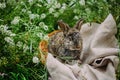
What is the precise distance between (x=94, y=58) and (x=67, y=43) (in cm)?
23

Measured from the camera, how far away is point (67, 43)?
3129 millimetres

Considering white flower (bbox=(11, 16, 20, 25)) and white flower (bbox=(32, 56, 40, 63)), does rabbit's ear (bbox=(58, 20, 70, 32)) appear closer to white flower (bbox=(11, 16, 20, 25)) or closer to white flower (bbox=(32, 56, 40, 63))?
white flower (bbox=(32, 56, 40, 63))

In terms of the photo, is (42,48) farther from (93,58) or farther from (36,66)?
(93,58)

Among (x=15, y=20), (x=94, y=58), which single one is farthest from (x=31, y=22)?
(x=94, y=58)

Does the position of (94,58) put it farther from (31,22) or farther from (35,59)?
(31,22)

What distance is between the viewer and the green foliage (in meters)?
3.14

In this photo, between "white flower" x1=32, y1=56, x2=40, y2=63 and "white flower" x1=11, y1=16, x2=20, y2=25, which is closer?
"white flower" x1=32, y1=56, x2=40, y2=63

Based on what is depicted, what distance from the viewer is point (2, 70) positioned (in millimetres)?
3127

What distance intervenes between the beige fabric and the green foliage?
0.29 feet

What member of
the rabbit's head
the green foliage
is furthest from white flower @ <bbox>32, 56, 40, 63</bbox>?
the rabbit's head

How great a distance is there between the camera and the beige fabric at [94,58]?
9.71 feet

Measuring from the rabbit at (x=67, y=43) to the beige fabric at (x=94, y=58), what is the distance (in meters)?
0.07

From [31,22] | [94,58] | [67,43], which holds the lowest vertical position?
[94,58]

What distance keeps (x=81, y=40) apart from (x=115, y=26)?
13.1 inches
